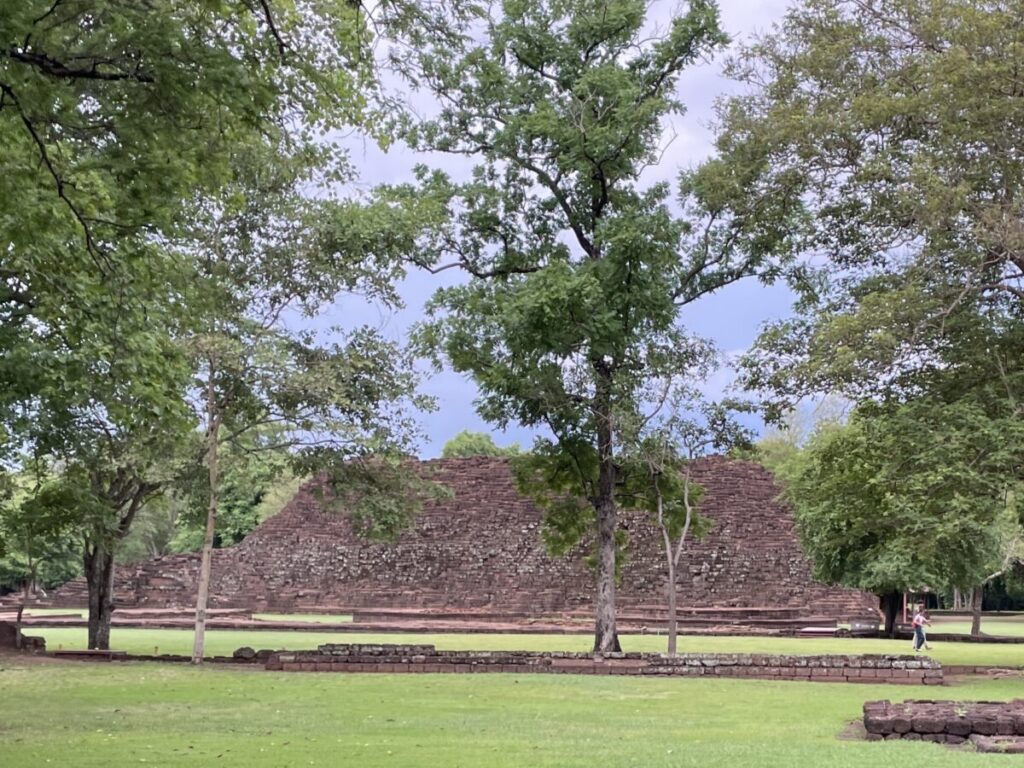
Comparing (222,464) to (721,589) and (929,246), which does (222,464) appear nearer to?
(929,246)

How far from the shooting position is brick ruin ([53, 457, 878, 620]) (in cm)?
4150

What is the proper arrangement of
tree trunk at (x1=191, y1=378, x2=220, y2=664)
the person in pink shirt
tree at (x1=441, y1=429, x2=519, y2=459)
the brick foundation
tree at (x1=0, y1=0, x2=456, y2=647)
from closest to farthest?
1. tree at (x1=0, y1=0, x2=456, y2=647)
2. the brick foundation
3. tree trunk at (x1=191, y1=378, x2=220, y2=664)
4. the person in pink shirt
5. tree at (x1=441, y1=429, x2=519, y2=459)

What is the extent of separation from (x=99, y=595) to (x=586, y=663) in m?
11.0

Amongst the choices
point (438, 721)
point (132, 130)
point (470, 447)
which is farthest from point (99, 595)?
point (470, 447)

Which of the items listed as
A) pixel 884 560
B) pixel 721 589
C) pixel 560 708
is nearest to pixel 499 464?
pixel 721 589

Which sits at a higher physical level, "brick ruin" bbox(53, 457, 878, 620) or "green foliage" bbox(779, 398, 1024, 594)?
"green foliage" bbox(779, 398, 1024, 594)

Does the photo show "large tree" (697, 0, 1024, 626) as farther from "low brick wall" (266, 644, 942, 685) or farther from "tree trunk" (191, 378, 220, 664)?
"tree trunk" (191, 378, 220, 664)

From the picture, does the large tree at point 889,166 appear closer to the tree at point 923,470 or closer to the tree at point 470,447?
the tree at point 923,470

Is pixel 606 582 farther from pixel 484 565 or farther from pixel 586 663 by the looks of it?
pixel 484 565

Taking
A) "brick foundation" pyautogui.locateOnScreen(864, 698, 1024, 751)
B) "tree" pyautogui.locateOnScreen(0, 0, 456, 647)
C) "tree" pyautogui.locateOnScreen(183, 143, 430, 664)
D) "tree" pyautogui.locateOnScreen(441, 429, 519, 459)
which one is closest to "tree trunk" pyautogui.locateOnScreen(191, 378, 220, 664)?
"tree" pyautogui.locateOnScreen(183, 143, 430, 664)

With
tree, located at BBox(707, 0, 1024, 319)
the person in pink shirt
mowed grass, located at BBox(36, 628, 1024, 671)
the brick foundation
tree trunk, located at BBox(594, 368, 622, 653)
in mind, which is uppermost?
tree, located at BBox(707, 0, 1024, 319)

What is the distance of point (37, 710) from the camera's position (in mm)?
11555

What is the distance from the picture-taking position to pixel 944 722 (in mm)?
8828

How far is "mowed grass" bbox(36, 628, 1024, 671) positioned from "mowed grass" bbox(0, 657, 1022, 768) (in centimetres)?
794
